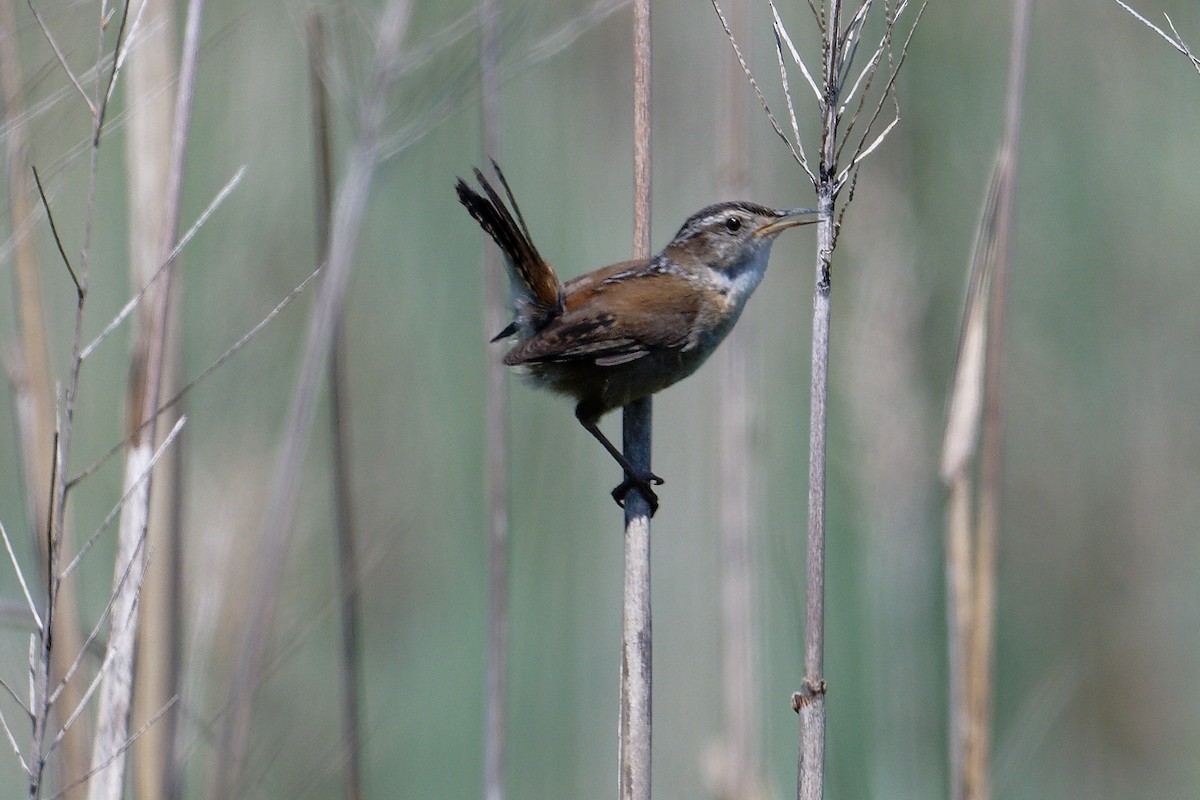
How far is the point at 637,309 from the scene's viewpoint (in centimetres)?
226

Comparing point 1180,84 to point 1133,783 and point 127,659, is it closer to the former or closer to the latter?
point 1133,783

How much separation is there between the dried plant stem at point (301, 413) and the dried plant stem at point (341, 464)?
0.44 feet

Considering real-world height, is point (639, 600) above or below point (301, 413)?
below

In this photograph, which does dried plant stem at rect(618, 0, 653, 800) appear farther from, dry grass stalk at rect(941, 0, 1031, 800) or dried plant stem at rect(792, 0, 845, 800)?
dry grass stalk at rect(941, 0, 1031, 800)

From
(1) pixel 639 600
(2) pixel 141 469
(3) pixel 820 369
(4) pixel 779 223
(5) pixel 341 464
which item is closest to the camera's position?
(3) pixel 820 369

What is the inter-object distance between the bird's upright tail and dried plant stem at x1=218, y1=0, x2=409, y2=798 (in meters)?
0.19

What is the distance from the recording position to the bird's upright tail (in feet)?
6.65

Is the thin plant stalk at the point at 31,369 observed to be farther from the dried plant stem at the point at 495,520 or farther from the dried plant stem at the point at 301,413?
the dried plant stem at the point at 495,520

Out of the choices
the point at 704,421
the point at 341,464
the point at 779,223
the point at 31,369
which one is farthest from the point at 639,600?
the point at 704,421

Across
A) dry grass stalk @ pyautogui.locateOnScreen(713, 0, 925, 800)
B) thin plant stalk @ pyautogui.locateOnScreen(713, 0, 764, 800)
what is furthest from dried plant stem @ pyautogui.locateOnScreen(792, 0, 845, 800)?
thin plant stalk @ pyautogui.locateOnScreen(713, 0, 764, 800)

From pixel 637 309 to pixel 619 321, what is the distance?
0.05m

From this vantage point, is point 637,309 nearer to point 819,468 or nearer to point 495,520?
point 495,520

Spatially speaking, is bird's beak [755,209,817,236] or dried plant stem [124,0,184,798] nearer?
dried plant stem [124,0,184,798]

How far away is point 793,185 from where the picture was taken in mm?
3475
